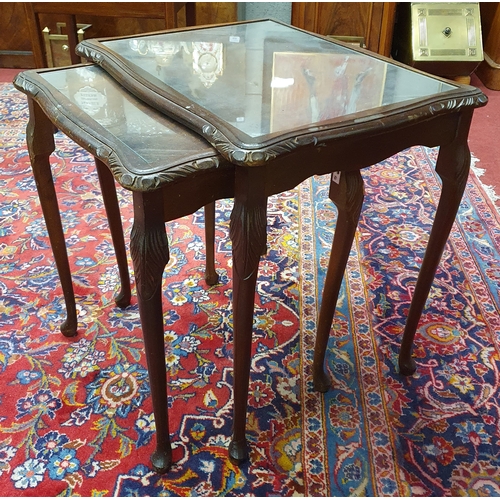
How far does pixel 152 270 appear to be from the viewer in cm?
88

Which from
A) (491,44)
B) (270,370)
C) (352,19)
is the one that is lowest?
(270,370)

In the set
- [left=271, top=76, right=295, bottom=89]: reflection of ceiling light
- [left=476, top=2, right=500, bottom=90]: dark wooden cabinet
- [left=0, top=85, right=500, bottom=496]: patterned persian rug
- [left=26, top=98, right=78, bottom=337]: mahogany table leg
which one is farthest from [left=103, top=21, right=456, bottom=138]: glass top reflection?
[left=476, top=2, right=500, bottom=90]: dark wooden cabinet

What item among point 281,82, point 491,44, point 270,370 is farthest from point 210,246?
point 491,44

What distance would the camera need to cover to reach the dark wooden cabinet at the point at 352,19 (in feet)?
9.98

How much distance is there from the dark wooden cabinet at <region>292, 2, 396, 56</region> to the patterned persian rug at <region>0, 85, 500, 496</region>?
150 cm

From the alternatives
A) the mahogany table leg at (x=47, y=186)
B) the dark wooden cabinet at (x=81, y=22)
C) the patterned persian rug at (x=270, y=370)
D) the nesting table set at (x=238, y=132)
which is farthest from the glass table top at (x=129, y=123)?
the dark wooden cabinet at (x=81, y=22)

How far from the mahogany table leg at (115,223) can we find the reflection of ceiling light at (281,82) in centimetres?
48

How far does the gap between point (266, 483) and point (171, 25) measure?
79.8 inches

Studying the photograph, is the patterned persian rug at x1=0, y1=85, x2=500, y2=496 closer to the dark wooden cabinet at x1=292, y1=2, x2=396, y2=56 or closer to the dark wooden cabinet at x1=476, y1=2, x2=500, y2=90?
the dark wooden cabinet at x1=292, y1=2, x2=396, y2=56

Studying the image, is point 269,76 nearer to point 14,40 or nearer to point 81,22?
point 81,22

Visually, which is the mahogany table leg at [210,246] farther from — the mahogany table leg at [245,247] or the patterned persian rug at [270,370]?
the mahogany table leg at [245,247]

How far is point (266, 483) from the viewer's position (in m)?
1.10

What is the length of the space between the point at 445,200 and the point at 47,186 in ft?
2.88

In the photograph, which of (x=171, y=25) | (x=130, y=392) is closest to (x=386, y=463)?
(x=130, y=392)
